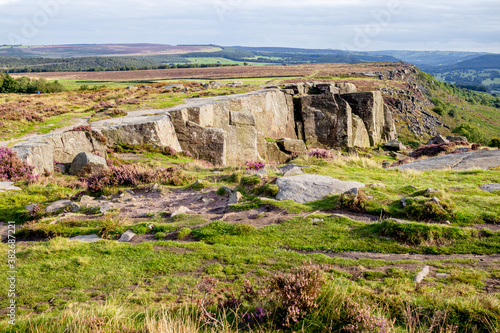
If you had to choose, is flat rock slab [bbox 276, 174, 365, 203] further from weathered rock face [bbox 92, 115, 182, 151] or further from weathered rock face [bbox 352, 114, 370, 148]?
weathered rock face [bbox 352, 114, 370, 148]

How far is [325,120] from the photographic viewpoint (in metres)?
34.2

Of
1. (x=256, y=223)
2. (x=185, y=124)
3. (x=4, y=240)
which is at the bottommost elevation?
(x=4, y=240)

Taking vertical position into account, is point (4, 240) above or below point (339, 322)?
below

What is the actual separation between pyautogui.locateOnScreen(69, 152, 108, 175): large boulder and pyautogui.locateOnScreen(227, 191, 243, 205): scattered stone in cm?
807

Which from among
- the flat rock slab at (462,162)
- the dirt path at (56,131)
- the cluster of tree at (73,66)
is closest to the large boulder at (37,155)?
the dirt path at (56,131)

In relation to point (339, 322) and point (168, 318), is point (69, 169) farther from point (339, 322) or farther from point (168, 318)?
point (339, 322)

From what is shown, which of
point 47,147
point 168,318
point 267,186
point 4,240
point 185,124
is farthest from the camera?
point 185,124

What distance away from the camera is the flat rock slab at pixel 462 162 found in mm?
18844

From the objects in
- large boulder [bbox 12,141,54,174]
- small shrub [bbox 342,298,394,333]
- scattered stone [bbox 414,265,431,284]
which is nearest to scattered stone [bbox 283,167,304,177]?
scattered stone [bbox 414,265,431,284]

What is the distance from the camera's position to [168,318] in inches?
206

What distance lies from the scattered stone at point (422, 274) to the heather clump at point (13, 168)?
625 inches

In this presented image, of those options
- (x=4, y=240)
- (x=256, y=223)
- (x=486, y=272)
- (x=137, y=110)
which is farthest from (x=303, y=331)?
(x=137, y=110)

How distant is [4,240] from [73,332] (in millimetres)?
6831

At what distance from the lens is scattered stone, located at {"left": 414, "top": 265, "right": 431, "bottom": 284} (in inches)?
260
